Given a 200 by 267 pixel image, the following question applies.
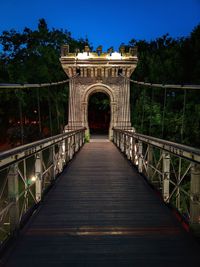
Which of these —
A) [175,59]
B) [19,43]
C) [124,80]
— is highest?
[19,43]

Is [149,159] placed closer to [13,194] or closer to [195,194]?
[195,194]

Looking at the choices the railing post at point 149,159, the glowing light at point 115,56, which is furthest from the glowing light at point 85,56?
the railing post at point 149,159

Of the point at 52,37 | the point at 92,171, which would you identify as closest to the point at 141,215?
the point at 92,171

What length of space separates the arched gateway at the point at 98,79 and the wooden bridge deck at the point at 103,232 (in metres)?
11.5

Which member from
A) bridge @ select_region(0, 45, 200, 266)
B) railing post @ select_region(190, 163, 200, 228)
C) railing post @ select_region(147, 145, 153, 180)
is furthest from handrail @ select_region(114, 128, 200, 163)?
railing post @ select_region(147, 145, 153, 180)

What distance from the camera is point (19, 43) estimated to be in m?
23.0

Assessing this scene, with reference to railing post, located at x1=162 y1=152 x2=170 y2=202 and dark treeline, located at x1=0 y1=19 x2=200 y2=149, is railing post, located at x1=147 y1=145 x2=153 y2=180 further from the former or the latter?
dark treeline, located at x1=0 y1=19 x2=200 y2=149

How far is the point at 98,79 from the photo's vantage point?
1648 centimetres

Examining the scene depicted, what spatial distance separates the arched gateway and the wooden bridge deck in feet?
37.8

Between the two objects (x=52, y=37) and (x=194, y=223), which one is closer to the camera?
(x=194, y=223)

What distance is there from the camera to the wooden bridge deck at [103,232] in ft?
8.44

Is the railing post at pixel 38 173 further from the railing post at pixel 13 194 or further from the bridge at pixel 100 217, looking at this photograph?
the railing post at pixel 13 194

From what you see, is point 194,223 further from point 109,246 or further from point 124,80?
point 124,80

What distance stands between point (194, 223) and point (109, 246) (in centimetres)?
102
